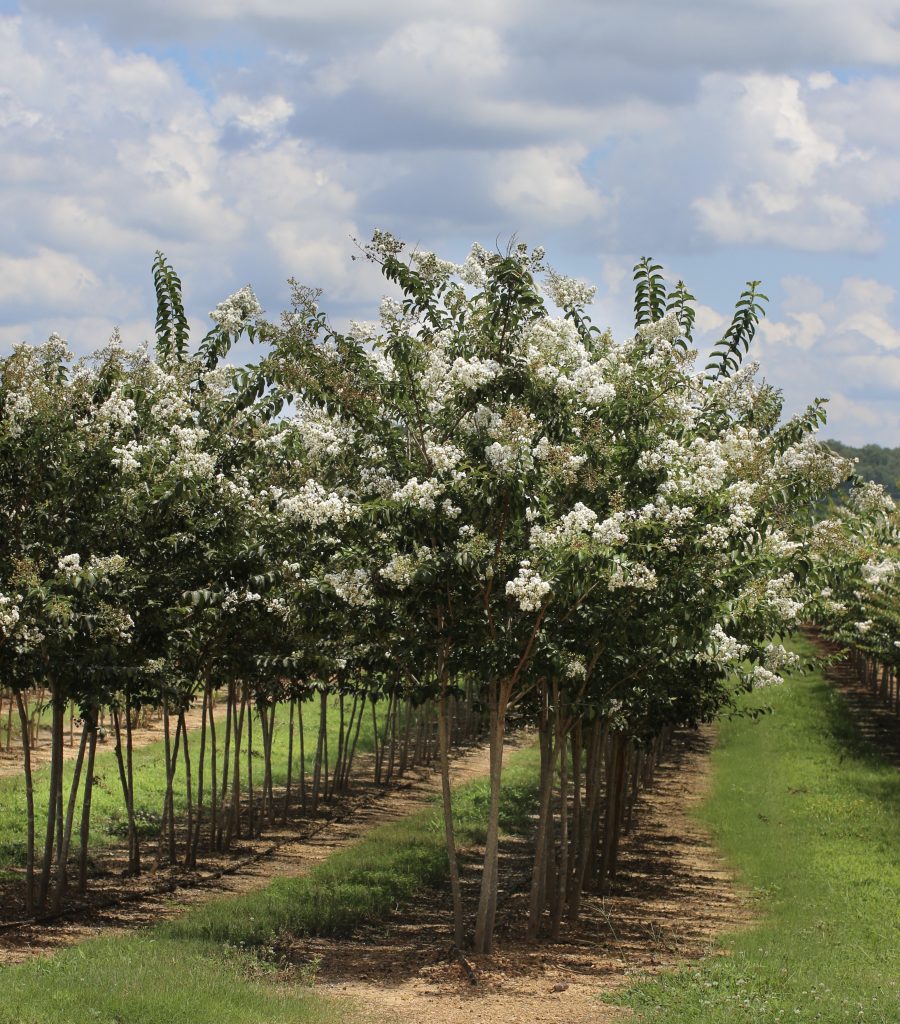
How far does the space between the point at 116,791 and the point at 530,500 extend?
600 inches

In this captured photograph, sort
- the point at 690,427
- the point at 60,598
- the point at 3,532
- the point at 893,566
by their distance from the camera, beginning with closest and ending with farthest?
the point at 60,598, the point at 3,532, the point at 690,427, the point at 893,566

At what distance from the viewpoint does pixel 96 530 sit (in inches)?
519

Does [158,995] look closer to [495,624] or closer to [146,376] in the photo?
[495,624]

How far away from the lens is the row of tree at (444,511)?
11414mm

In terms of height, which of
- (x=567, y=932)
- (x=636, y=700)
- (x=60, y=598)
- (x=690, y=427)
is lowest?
(x=567, y=932)

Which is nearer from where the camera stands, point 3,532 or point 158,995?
point 158,995

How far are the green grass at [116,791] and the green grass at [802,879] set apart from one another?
377 inches

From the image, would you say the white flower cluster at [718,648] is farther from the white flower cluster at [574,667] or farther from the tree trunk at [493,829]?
the tree trunk at [493,829]

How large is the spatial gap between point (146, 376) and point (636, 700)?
22.0 feet

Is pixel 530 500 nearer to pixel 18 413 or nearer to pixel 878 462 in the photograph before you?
pixel 18 413

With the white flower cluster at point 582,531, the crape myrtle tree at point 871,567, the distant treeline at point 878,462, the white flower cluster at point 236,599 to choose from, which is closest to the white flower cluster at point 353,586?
the white flower cluster at point 582,531

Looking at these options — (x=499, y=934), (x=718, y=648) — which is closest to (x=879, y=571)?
(x=499, y=934)

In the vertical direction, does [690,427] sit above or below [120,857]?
above

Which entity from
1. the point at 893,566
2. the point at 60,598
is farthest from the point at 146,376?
the point at 893,566
